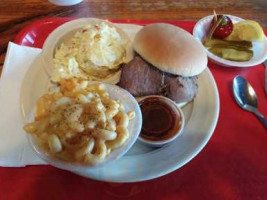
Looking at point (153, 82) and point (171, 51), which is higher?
point (171, 51)

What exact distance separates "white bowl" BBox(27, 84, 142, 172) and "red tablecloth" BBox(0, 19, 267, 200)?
178 millimetres

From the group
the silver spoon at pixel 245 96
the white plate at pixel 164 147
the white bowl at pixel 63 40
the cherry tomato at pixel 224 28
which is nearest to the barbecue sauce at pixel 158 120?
the white plate at pixel 164 147

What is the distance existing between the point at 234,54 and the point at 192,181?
69 cm

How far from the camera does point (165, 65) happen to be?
0.98 metres

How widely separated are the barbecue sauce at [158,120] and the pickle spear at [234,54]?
487 mm

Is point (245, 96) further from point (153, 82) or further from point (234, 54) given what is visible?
point (153, 82)

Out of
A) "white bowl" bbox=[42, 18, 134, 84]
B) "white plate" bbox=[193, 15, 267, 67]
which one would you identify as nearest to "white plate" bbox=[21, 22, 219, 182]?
"white bowl" bbox=[42, 18, 134, 84]

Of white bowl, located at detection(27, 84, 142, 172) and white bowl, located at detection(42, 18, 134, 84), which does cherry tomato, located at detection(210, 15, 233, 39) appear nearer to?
white bowl, located at detection(42, 18, 134, 84)

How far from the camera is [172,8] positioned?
→ 5.24 ft

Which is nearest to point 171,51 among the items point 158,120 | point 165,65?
point 165,65

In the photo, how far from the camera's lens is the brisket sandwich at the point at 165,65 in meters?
0.98

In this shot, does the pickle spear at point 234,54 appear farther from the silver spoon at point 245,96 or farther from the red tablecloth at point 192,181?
the red tablecloth at point 192,181

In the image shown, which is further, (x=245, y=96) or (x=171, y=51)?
(x=245, y=96)

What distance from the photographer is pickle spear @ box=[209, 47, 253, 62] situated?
1.25 metres
